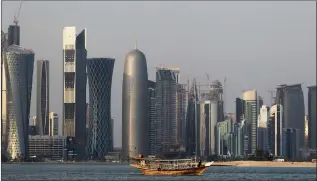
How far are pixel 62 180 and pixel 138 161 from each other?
32063mm

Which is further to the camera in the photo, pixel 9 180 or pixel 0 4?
pixel 9 180

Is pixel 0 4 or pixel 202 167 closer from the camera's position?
pixel 0 4

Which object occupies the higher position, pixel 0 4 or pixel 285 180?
pixel 0 4

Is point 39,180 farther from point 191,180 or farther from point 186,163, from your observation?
point 186,163

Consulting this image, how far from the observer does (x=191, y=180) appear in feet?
327

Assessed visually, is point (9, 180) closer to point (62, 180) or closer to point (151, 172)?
point (62, 180)

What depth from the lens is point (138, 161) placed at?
427ft

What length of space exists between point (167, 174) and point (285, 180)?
2266 cm

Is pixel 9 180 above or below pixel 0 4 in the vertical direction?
below

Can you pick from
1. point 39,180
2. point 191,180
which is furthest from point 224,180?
point 39,180

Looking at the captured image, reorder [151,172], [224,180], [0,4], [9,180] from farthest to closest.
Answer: [151,172], [224,180], [9,180], [0,4]

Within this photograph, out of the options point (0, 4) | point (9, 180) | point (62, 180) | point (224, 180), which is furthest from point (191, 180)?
point (0, 4)

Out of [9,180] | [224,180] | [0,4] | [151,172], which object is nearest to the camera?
[0,4]

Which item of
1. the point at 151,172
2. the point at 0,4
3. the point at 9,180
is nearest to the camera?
the point at 0,4
